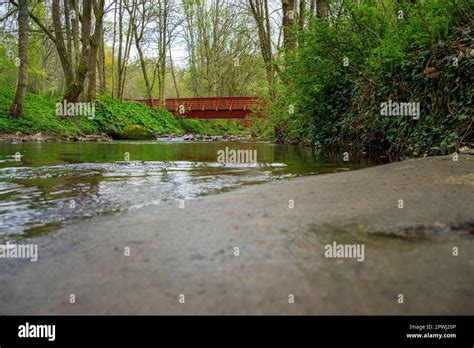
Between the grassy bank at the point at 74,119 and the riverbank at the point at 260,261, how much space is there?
605 inches

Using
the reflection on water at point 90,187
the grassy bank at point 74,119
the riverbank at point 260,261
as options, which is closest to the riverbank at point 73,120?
the grassy bank at point 74,119

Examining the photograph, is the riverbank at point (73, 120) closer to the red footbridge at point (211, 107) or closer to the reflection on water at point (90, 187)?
the red footbridge at point (211, 107)

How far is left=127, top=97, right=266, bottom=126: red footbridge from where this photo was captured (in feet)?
106

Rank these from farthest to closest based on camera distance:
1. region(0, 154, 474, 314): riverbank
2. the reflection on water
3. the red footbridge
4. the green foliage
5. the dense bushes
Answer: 1. the red footbridge
2. the green foliage
3. the dense bushes
4. the reflection on water
5. region(0, 154, 474, 314): riverbank

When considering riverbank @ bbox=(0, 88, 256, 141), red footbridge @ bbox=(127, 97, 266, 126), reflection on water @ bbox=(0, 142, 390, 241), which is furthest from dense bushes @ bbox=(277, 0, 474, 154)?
red footbridge @ bbox=(127, 97, 266, 126)

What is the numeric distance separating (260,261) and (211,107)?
3229cm

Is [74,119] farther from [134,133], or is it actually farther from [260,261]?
[260,261]

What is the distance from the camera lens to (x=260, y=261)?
1.75 metres

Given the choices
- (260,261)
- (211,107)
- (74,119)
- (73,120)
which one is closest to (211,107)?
(211,107)

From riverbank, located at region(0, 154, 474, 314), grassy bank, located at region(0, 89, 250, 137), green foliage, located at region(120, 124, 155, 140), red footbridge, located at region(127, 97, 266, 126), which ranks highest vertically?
red footbridge, located at region(127, 97, 266, 126)

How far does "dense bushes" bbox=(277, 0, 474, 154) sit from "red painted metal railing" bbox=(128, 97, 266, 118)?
20089mm

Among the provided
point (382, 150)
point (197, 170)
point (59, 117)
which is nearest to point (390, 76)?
point (382, 150)

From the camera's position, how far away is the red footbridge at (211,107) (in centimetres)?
3231

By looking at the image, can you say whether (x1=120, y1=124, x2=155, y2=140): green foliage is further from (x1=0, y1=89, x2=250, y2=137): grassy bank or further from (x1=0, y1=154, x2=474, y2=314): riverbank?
(x1=0, y1=154, x2=474, y2=314): riverbank
